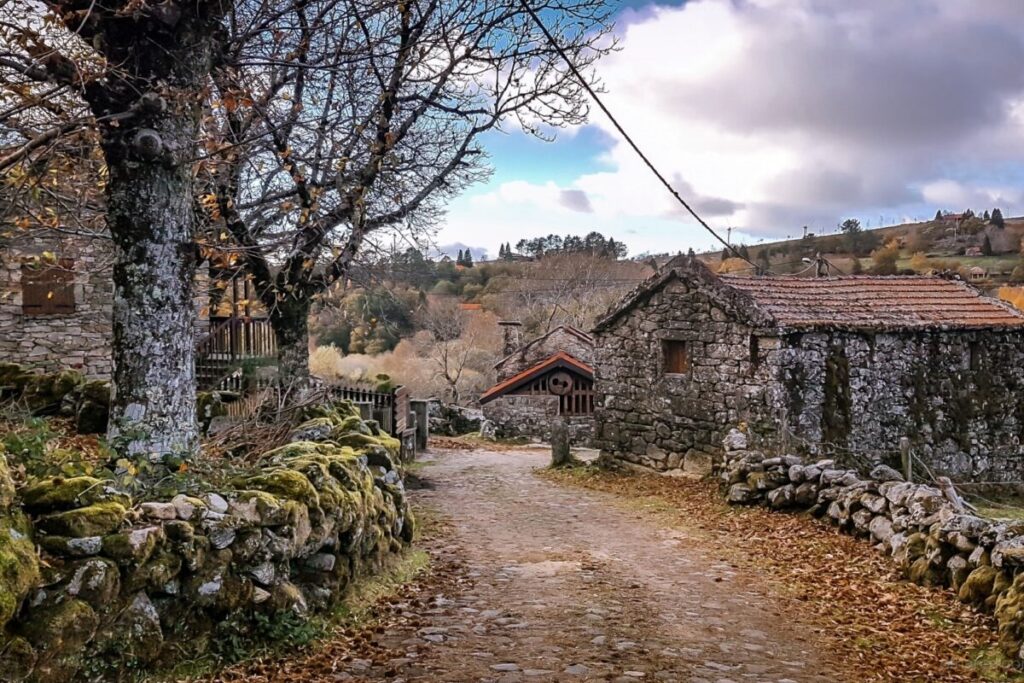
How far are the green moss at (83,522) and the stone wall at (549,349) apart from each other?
28.9 meters

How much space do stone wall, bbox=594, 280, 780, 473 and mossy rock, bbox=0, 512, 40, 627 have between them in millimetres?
10397

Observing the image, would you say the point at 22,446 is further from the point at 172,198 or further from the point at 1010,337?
the point at 1010,337

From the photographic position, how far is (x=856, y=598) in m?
6.99

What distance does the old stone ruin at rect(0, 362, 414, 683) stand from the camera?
3.95m

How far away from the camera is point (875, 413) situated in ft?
44.0

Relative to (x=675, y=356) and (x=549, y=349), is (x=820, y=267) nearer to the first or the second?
(x=675, y=356)

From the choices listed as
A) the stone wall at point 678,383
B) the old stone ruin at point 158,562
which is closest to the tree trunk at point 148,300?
the old stone ruin at point 158,562

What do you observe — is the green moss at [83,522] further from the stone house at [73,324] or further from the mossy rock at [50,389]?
the stone house at [73,324]

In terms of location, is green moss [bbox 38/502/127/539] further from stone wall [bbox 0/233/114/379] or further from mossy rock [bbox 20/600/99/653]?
stone wall [bbox 0/233/114/379]

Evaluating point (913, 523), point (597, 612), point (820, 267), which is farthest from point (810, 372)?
point (597, 612)

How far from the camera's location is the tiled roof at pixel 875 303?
13102mm

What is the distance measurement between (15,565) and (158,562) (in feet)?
2.60

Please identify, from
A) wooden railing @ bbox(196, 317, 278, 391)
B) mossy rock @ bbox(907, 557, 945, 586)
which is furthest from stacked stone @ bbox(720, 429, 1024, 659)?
wooden railing @ bbox(196, 317, 278, 391)

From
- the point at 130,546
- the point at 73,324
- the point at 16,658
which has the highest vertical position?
the point at 73,324
